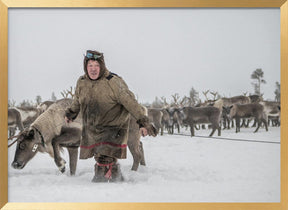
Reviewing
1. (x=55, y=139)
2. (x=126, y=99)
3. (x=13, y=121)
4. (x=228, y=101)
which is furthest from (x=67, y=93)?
(x=228, y=101)

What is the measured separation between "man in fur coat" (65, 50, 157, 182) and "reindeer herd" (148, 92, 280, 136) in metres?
1.61

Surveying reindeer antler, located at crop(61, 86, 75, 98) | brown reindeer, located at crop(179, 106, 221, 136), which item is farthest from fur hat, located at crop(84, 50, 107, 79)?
brown reindeer, located at crop(179, 106, 221, 136)

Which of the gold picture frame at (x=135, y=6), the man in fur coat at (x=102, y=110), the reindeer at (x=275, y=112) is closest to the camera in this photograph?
the man in fur coat at (x=102, y=110)

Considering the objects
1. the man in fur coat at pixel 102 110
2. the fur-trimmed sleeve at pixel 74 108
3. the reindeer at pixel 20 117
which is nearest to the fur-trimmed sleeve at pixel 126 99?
the man in fur coat at pixel 102 110

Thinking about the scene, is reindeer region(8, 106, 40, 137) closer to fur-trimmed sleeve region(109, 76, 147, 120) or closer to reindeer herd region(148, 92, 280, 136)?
fur-trimmed sleeve region(109, 76, 147, 120)

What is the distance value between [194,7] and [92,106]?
1.52 metres

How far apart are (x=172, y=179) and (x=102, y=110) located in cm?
104

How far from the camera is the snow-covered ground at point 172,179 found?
10.4ft

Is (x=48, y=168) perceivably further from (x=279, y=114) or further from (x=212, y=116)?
(x=212, y=116)

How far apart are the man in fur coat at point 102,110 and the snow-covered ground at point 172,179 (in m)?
0.27

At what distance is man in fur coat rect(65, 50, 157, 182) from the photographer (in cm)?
304

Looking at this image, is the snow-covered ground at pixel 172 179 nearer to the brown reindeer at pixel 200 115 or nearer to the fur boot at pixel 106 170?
the fur boot at pixel 106 170

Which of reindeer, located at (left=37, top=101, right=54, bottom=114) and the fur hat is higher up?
the fur hat

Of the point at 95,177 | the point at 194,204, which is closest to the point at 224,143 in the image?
the point at 194,204
